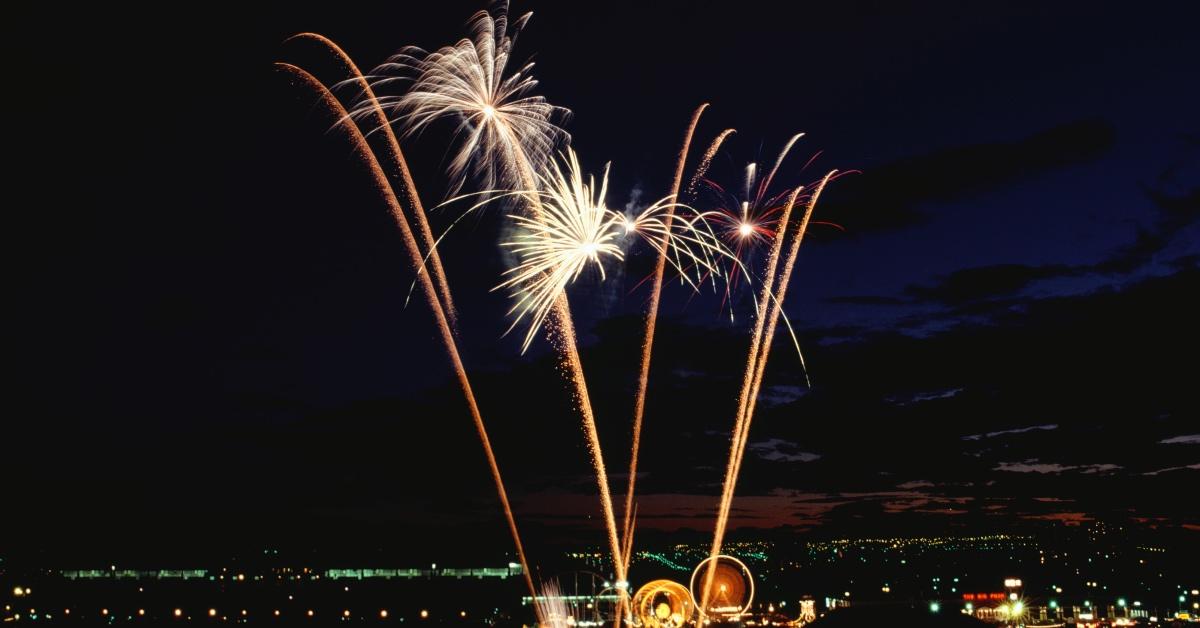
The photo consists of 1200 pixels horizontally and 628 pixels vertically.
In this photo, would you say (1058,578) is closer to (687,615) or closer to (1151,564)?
(1151,564)

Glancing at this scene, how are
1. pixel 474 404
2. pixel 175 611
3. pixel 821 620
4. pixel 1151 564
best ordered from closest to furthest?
1. pixel 821 620
2. pixel 474 404
3. pixel 175 611
4. pixel 1151 564

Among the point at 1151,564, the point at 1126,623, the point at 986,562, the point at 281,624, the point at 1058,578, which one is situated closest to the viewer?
the point at 1126,623

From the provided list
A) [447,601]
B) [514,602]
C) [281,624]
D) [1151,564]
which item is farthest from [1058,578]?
[281,624]

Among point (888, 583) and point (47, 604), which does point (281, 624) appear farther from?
point (888, 583)

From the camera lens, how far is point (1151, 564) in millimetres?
179500

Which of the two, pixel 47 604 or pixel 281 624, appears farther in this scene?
pixel 47 604

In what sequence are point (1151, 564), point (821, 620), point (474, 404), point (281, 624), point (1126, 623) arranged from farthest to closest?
point (1151, 564) < point (281, 624) < point (1126, 623) < point (474, 404) < point (821, 620)

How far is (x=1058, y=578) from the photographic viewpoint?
169 metres

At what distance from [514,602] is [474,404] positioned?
147 m

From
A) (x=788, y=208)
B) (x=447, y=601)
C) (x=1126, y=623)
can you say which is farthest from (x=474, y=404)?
(x=447, y=601)

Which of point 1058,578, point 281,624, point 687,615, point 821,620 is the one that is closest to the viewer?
point 821,620

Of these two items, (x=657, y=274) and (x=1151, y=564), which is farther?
(x=1151, y=564)

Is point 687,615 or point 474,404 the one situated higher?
point 474,404

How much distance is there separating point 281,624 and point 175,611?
107 ft
